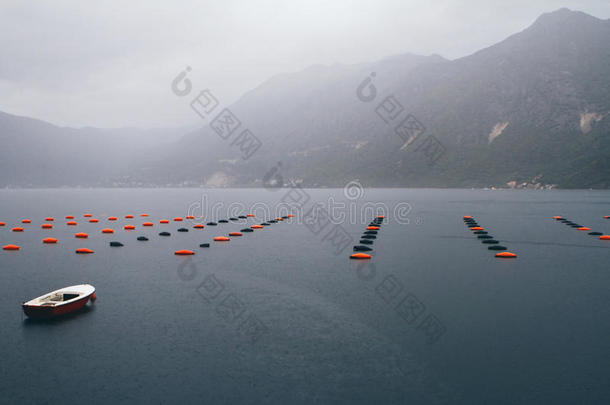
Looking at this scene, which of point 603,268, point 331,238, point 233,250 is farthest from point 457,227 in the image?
point 233,250

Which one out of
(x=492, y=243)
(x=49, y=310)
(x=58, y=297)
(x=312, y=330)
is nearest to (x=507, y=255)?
(x=492, y=243)

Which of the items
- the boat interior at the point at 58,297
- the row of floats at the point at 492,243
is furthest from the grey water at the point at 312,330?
the row of floats at the point at 492,243

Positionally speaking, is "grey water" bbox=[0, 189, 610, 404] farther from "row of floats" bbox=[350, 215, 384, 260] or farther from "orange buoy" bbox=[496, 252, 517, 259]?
"row of floats" bbox=[350, 215, 384, 260]

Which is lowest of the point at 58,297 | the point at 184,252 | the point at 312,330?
the point at 312,330

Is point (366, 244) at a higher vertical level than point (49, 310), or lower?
lower

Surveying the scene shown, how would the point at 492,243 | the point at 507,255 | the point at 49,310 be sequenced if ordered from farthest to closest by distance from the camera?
1. the point at 492,243
2. the point at 507,255
3. the point at 49,310

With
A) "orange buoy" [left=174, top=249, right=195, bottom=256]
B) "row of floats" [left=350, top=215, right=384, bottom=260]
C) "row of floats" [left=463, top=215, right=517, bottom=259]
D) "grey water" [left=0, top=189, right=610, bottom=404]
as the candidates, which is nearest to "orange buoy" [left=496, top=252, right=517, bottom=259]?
"row of floats" [left=463, top=215, right=517, bottom=259]

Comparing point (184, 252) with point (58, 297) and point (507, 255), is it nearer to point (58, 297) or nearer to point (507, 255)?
point (58, 297)

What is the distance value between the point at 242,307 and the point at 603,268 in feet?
141

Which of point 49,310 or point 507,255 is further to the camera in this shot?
point 507,255

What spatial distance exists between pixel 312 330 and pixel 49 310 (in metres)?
19.1

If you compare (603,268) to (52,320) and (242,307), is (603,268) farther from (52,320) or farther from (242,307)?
(52,320)

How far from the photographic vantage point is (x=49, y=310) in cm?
3412

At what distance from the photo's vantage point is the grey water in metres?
23.4
